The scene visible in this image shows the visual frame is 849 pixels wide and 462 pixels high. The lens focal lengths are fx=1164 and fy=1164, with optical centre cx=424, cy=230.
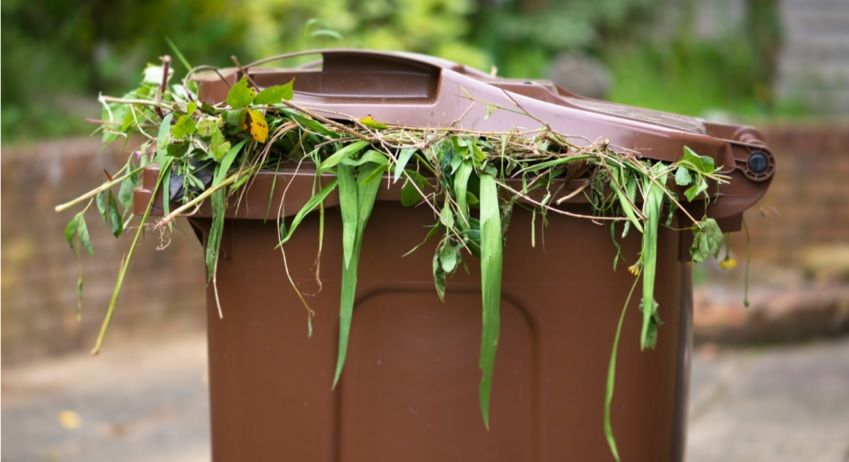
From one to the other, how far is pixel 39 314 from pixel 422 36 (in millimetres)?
3099

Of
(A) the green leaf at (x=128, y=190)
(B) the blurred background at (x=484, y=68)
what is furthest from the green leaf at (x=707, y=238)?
(B) the blurred background at (x=484, y=68)

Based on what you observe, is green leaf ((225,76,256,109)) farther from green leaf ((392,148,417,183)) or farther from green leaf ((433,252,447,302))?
green leaf ((433,252,447,302))

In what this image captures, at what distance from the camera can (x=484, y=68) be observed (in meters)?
7.70

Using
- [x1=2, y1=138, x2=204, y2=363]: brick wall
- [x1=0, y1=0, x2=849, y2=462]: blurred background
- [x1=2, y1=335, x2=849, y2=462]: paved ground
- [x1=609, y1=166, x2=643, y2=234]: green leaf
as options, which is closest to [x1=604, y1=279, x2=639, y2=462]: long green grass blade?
[x1=609, y1=166, x2=643, y2=234]: green leaf

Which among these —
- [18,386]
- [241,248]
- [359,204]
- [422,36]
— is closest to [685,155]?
[359,204]

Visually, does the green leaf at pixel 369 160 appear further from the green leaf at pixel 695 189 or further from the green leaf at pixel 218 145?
the green leaf at pixel 695 189

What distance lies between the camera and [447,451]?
2.42 meters

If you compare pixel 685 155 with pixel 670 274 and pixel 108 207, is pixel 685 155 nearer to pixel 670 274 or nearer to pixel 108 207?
pixel 670 274

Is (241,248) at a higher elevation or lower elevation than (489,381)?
higher

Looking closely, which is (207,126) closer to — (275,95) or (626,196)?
(275,95)

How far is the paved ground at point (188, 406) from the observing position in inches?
178

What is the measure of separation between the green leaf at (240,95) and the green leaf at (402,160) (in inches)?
12.4

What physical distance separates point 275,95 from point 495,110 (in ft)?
1.52

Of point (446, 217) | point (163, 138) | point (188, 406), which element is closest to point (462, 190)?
point (446, 217)
